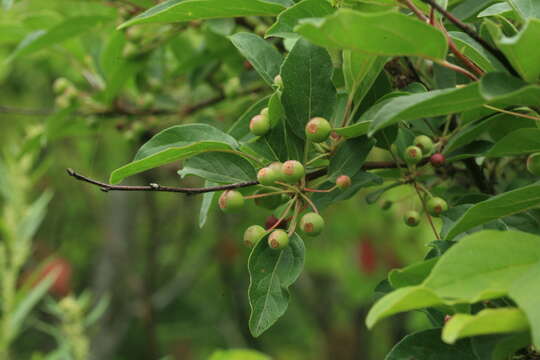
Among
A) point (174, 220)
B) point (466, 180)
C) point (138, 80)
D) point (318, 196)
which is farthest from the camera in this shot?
point (174, 220)

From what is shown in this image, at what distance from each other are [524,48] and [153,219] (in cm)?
351

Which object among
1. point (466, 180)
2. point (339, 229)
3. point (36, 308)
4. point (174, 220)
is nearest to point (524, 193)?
point (466, 180)

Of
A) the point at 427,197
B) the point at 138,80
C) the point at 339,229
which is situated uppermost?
the point at 427,197

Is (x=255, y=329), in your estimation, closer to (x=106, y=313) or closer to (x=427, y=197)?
(x=427, y=197)

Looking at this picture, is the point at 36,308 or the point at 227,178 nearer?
the point at 227,178

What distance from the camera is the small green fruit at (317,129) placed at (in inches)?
27.6

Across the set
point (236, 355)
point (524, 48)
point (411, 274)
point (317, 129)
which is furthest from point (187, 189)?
point (236, 355)

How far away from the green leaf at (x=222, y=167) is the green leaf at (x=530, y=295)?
1.13ft

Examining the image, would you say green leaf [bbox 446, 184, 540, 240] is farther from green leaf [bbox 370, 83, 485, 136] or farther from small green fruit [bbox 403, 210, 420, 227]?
small green fruit [bbox 403, 210, 420, 227]

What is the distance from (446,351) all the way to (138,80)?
3.82 ft

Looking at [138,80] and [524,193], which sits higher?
[524,193]

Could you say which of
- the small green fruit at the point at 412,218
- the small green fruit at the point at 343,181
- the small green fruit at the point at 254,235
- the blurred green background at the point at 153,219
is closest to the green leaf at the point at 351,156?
the small green fruit at the point at 343,181

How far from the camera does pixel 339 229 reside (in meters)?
3.97

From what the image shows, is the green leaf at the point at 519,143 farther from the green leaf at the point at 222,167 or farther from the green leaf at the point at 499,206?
the green leaf at the point at 222,167
